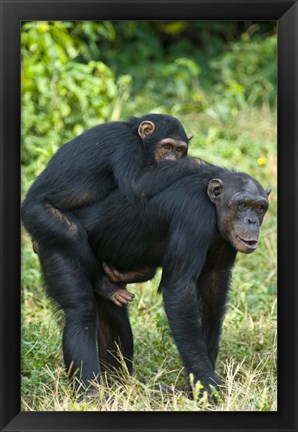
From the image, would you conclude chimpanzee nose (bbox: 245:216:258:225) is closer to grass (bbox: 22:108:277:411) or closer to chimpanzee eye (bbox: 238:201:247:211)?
chimpanzee eye (bbox: 238:201:247:211)

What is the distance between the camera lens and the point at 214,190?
5684 millimetres

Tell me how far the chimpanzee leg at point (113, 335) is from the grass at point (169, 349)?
17 cm

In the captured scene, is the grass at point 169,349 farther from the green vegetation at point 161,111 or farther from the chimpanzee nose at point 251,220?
the chimpanzee nose at point 251,220

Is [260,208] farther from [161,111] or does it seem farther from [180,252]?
[161,111]

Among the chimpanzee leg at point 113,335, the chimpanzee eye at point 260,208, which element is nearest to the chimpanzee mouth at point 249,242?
the chimpanzee eye at point 260,208

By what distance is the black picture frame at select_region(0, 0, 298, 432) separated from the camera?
4680mm

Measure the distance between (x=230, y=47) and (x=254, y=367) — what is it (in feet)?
25.1

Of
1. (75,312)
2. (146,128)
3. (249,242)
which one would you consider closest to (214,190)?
(249,242)

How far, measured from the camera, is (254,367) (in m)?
6.43

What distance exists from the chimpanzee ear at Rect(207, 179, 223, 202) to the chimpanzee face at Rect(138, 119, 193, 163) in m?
0.49

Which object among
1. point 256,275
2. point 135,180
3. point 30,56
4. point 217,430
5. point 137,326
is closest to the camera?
point 217,430

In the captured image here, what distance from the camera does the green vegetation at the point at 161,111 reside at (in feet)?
18.7
